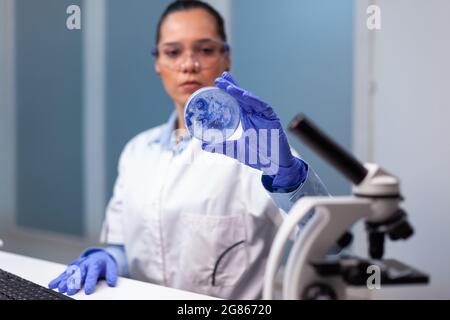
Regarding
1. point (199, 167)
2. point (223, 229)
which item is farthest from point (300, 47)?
point (223, 229)

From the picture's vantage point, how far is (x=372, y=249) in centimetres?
59

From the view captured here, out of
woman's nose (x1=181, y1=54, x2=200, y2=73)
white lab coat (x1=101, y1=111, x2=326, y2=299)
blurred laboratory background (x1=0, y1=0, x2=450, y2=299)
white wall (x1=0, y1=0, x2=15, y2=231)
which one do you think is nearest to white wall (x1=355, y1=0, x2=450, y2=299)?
blurred laboratory background (x1=0, y1=0, x2=450, y2=299)

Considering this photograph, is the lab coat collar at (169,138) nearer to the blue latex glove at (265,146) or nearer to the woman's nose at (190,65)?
the woman's nose at (190,65)

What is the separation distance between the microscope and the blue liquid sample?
12.4 inches

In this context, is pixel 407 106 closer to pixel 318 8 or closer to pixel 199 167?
pixel 318 8

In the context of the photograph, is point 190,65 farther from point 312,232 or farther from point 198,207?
point 312,232

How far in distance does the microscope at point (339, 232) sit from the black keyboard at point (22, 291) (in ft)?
1.45

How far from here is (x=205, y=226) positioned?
123 cm

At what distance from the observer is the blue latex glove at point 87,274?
3.15 feet

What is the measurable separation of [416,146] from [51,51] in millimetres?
1828

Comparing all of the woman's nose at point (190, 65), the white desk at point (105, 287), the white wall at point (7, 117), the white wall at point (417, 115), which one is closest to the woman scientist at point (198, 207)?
the woman's nose at point (190, 65)

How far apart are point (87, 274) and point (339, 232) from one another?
0.63 m

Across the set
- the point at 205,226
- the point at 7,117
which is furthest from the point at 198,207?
the point at 7,117
